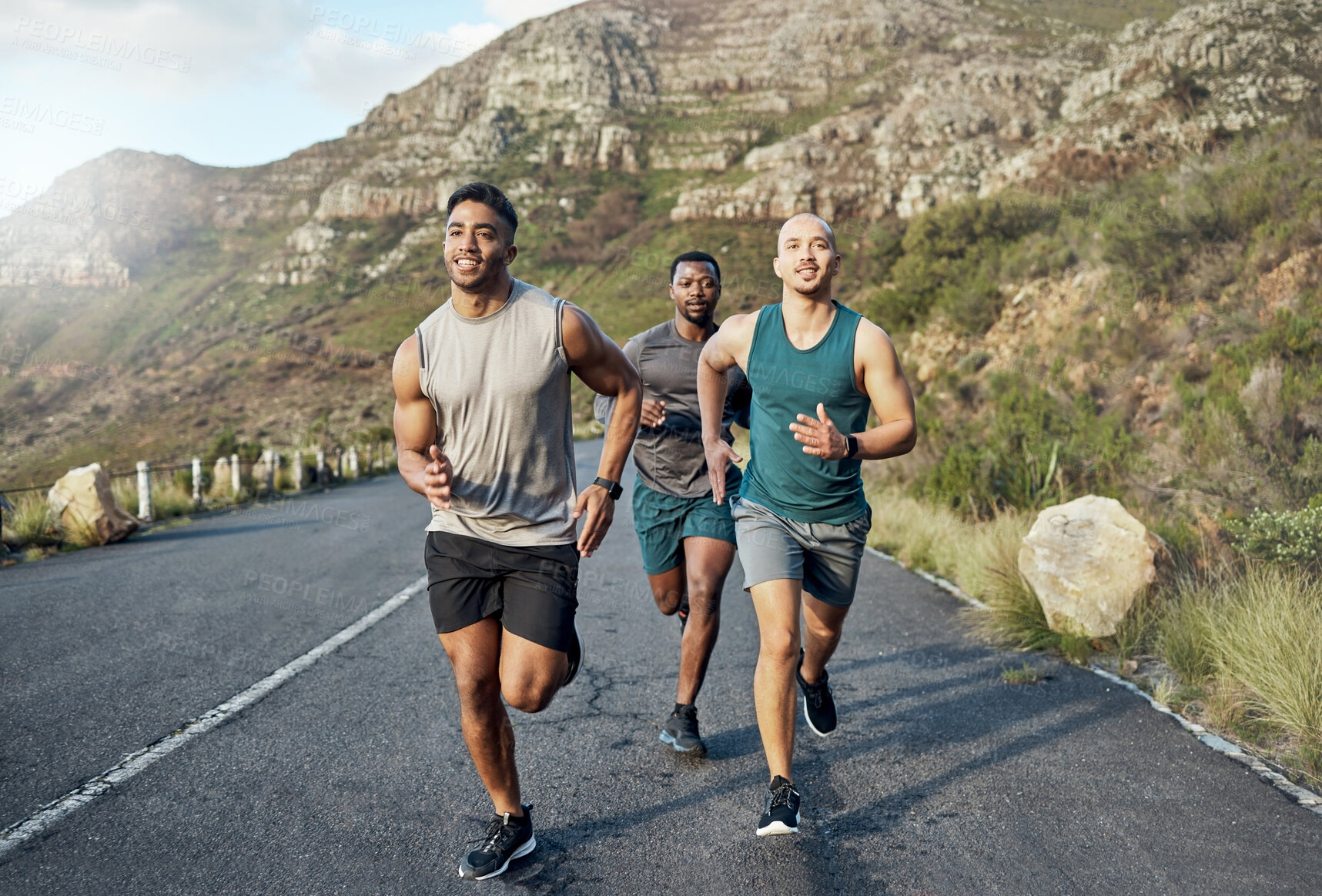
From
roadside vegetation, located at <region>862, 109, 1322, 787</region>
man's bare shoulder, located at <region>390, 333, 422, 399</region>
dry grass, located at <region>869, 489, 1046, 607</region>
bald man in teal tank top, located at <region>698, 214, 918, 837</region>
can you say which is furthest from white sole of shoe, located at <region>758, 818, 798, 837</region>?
dry grass, located at <region>869, 489, 1046, 607</region>

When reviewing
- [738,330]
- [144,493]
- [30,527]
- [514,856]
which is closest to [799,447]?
[738,330]

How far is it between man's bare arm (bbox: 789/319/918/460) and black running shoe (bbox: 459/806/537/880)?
170 cm

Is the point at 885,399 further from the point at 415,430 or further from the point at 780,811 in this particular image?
the point at 415,430

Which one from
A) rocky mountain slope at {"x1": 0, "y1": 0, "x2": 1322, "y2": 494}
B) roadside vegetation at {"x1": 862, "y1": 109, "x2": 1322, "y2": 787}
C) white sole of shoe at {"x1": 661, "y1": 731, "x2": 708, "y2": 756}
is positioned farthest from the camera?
rocky mountain slope at {"x1": 0, "y1": 0, "x2": 1322, "y2": 494}

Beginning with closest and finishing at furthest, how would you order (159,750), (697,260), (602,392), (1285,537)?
1. (602,392)
2. (159,750)
3. (697,260)
4. (1285,537)

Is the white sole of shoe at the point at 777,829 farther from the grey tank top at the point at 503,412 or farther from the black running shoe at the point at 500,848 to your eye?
the grey tank top at the point at 503,412

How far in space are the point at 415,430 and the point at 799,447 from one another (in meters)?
1.61

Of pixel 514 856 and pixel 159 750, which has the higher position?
Answer: pixel 514 856

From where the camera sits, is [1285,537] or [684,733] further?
[1285,537]

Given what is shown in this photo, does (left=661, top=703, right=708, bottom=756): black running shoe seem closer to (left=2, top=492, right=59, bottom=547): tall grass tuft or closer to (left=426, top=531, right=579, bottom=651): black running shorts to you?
(left=426, top=531, right=579, bottom=651): black running shorts

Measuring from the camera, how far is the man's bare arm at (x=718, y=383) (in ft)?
13.7

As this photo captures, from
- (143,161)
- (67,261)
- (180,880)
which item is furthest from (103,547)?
(143,161)

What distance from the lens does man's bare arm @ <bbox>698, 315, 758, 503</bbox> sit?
13.7 feet

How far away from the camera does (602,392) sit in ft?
11.9
